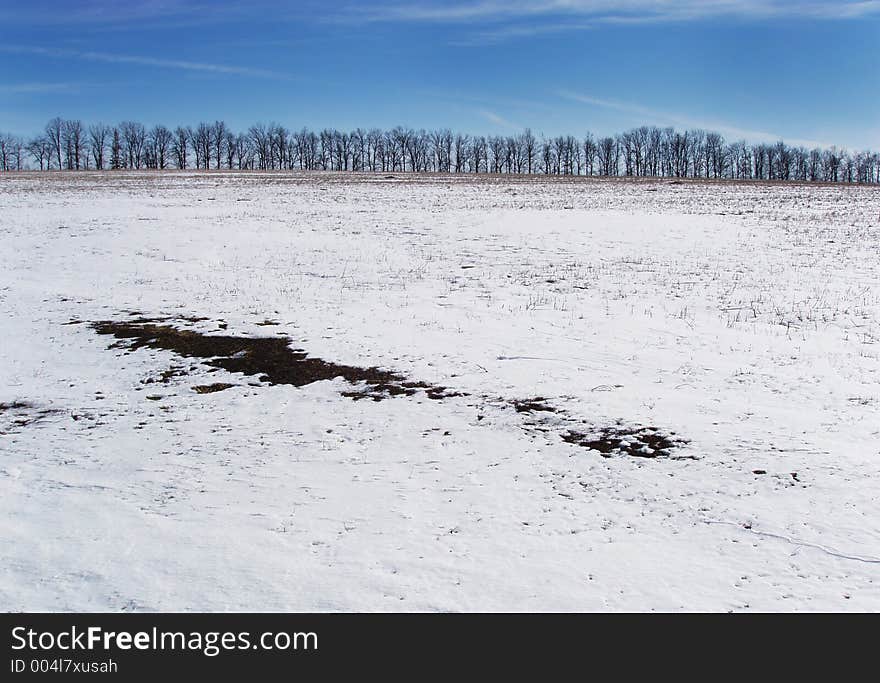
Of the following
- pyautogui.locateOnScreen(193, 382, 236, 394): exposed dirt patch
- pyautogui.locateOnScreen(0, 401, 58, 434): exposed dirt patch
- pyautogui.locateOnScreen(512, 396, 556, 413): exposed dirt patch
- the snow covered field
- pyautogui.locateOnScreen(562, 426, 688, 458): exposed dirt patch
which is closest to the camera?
the snow covered field

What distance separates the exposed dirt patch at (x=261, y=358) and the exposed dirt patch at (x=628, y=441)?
207 cm

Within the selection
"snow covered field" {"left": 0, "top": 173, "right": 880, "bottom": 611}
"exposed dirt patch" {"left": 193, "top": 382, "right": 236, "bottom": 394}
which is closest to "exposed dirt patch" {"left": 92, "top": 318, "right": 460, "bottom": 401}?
"snow covered field" {"left": 0, "top": 173, "right": 880, "bottom": 611}

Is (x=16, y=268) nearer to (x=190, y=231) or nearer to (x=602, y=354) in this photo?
(x=190, y=231)

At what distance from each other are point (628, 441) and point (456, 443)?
189 centimetres

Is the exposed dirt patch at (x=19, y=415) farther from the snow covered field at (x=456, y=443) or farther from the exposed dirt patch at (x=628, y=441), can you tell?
the exposed dirt patch at (x=628, y=441)

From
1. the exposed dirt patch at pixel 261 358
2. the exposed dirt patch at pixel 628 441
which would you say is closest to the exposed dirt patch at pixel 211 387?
the exposed dirt patch at pixel 261 358

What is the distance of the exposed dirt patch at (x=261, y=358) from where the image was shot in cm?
896

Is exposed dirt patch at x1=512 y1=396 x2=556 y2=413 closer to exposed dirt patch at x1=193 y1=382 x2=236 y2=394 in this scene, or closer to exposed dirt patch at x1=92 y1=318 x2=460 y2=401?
exposed dirt patch at x1=92 y1=318 x2=460 y2=401

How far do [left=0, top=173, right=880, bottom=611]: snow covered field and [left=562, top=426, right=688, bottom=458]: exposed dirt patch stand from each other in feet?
0.29

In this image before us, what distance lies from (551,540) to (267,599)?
2276mm

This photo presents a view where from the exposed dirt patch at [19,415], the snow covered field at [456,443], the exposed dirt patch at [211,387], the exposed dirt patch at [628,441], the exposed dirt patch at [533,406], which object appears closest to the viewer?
the snow covered field at [456,443]

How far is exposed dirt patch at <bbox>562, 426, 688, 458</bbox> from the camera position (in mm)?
6848

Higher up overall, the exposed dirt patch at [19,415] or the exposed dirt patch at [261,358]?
the exposed dirt patch at [261,358]

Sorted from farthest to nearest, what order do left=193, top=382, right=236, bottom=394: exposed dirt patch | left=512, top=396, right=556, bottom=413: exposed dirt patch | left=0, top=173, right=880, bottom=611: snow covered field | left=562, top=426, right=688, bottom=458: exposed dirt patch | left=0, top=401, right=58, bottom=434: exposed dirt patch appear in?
left=193, top=382, right=236, bottom=394: exposed dirt patch, left=512, top=396, right=556, bottom=413: exposed dirt patch, left=0, top=401, right=58, bottom=434: exposed dirt patch, left=562, top=426, right=688, bottom=458: exposed dirt patch, left=0, top=173, right=880, bottom=611: snow covered field
